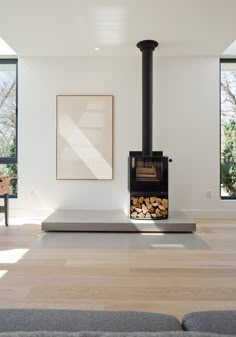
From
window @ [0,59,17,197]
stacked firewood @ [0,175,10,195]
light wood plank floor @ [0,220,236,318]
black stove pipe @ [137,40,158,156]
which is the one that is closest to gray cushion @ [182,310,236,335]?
light wood plank floor @ [0,220,236,318]

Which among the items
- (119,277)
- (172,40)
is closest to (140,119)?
(172,40)

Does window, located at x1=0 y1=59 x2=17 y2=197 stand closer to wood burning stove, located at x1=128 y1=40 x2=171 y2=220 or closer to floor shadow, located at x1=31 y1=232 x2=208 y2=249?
floor shadow, located at x1=31 y1=232 x2=208 y2=249

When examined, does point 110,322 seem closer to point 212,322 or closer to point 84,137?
point 212,322

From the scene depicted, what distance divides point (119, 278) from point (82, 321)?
1676 millimetres

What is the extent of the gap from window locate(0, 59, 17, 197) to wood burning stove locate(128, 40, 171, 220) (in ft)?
7.67

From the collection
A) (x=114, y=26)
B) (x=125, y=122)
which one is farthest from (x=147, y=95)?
(x=114, y=26)

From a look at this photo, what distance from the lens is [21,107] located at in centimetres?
515

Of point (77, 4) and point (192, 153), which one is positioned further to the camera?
point (192, 153)

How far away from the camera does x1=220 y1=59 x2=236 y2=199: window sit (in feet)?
17.6

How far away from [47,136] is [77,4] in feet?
7.70

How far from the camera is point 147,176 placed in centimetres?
450

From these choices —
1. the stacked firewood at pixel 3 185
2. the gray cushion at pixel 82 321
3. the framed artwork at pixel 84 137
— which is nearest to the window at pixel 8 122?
the stacked firewood at pixel 3 185

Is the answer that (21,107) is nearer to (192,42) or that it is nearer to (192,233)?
(192,42)

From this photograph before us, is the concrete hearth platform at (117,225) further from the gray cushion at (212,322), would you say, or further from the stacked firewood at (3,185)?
the gray cushion at (212,322)
